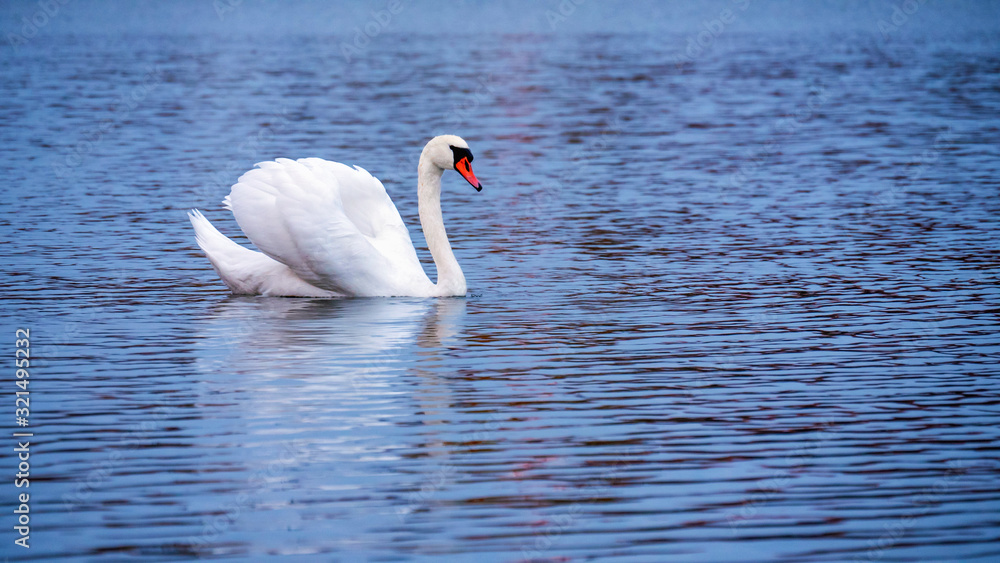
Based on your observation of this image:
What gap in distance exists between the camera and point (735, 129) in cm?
2972

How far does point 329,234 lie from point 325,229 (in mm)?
60

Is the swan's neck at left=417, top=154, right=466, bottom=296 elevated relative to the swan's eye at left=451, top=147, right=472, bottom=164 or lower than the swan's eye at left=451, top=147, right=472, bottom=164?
lower

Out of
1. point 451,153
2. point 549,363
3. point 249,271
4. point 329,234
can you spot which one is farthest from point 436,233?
point 549,363

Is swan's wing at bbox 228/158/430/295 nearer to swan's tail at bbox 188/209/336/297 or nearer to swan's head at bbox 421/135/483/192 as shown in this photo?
swan's tail at bbox 188/209/336/297

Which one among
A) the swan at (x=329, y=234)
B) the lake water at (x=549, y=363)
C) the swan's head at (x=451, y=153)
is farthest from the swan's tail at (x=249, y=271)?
the swan's head at (x=451, y=153)

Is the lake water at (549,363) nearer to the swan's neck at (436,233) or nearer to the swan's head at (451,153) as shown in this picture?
the swan's neck at (436,233)

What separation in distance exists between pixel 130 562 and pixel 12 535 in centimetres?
79

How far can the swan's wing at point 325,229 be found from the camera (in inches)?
523

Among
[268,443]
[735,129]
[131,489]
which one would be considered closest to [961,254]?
[268,443]

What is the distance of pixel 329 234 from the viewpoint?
13266mm

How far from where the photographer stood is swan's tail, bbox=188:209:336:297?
14.2m

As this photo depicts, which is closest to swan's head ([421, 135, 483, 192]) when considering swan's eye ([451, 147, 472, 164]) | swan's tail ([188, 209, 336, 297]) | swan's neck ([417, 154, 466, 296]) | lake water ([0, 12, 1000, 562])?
swan's eye ([451, 147, 472, 164])

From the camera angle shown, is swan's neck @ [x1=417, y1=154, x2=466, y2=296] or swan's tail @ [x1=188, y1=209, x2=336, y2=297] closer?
swan's neck @ [x1=417, y1=154, x2=466, y2=296]

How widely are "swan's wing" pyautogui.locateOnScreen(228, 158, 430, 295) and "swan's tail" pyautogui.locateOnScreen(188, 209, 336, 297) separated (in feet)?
0.94
